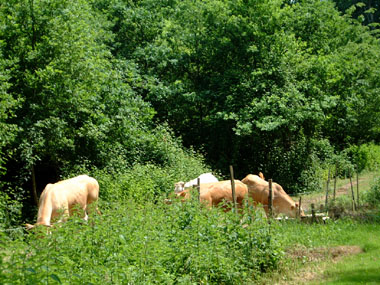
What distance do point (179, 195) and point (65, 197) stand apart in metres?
2.98

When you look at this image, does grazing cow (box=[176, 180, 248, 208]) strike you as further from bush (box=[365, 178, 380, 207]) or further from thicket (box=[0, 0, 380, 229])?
bush (box=[365, 178, 380, 207])

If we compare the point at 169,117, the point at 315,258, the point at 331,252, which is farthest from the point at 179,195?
the point at 169,117

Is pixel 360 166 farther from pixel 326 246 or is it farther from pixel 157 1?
pixel 326 246

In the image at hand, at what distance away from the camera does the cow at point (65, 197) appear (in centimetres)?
1178

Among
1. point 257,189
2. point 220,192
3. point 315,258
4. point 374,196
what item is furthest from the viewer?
point 257,189

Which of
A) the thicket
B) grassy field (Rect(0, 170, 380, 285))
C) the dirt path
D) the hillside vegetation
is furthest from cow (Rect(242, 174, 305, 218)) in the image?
the dirt path

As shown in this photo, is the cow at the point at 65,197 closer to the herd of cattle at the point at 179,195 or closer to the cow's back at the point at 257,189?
the herd of cattle at the point at 179,195

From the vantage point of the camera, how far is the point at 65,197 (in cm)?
1270

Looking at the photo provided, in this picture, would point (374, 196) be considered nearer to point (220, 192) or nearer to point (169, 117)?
point (220, 192)

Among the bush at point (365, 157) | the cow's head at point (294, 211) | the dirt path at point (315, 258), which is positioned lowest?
the dirt path at point (315, 258)

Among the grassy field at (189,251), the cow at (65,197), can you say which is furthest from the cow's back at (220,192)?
the cow at (65,197)

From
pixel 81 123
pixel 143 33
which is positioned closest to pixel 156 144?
pixel 81 123

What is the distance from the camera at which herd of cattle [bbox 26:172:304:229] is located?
39.7 ft

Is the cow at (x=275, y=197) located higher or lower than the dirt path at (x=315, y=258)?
higher
